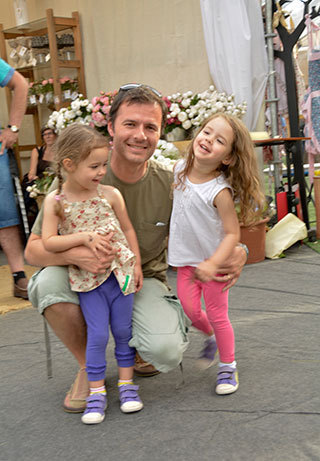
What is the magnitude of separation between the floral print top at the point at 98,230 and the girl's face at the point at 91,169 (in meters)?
0.08

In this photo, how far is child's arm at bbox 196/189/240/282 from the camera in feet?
6.91

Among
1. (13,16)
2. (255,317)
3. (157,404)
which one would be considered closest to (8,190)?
(255,317)

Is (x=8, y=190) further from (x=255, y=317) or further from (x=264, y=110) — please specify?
(x=264, y=110)

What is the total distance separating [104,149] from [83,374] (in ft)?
2.77

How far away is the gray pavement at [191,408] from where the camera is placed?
6.06 feet

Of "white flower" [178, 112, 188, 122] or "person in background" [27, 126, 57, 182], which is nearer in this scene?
"white flower" [178, 112, 188, 122]

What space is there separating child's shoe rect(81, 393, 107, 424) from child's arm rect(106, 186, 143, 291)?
435mm

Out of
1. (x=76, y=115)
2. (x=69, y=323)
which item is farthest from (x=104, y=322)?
(x=76, y=115)

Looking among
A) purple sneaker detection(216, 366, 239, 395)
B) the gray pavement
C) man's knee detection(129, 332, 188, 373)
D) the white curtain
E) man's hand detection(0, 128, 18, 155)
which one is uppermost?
the white curtain

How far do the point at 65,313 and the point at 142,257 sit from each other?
45 cm

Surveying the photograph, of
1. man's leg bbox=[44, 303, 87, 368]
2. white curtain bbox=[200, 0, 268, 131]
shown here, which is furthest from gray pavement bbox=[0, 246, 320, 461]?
white curtain bbox=[200, 0, 268, 131]

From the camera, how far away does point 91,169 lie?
206cm

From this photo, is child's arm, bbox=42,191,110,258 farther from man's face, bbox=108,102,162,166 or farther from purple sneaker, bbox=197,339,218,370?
purple sneaker, bbox=197,339,218,370

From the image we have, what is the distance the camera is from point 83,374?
2203 millimetres
